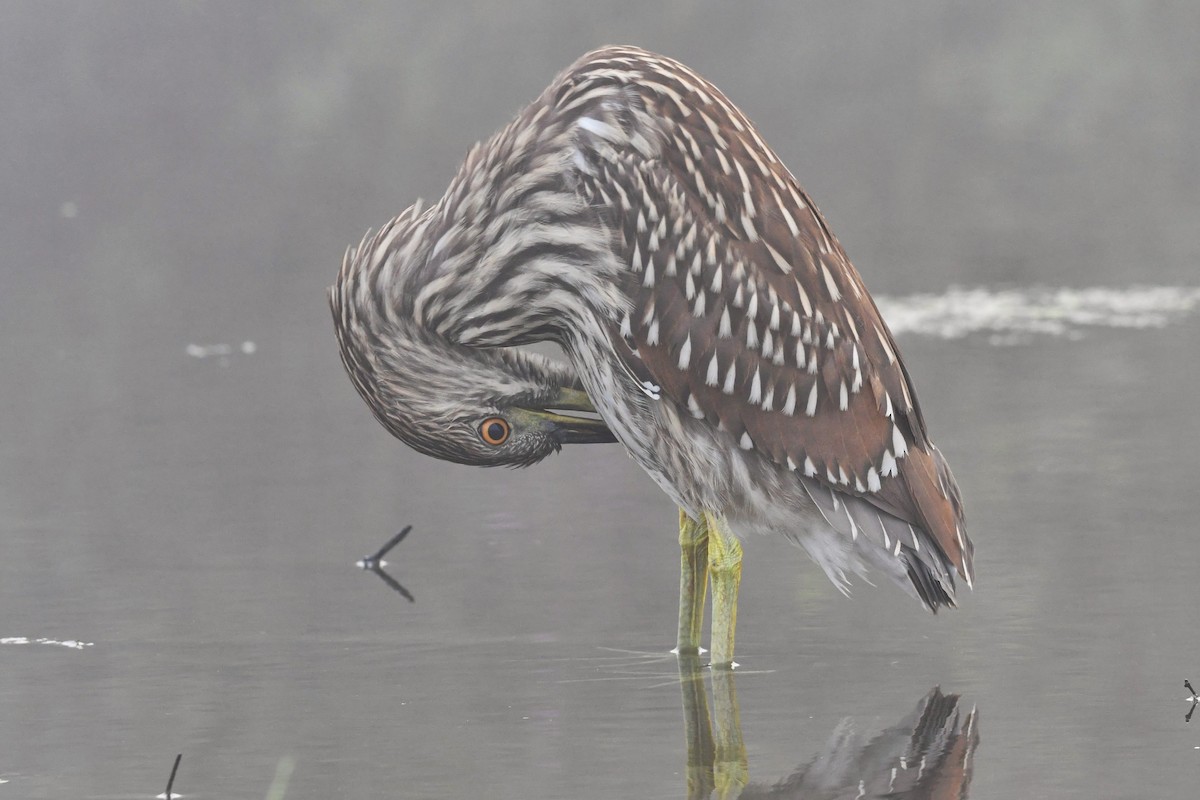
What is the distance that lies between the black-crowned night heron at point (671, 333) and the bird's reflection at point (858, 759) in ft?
2.34

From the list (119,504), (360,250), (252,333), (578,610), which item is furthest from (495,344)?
(252,333)

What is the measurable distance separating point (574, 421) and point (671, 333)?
0.53 metres

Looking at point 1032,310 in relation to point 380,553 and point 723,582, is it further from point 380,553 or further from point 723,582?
point 723,582

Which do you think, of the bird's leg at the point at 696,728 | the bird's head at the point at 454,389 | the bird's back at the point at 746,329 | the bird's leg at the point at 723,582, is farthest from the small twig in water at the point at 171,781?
the bird's back at the point at 746,329

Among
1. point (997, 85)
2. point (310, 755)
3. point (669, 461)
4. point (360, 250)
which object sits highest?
point (997, 85)

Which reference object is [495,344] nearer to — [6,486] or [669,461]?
[669,461]

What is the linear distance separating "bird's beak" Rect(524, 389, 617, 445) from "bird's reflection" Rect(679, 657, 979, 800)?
1.09m

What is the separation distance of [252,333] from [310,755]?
972cm

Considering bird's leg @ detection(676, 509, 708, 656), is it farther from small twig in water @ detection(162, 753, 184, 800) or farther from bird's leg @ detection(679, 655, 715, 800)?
small twig in water @ detection(162, 753, 184, 800)

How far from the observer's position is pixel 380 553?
318 inches

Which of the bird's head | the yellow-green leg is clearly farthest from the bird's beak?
the yellow-green leg

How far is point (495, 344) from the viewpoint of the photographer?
22.1 ft

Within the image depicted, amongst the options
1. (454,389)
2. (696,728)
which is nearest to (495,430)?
(454,389)

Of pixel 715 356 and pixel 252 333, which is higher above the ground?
pixel 252 333
